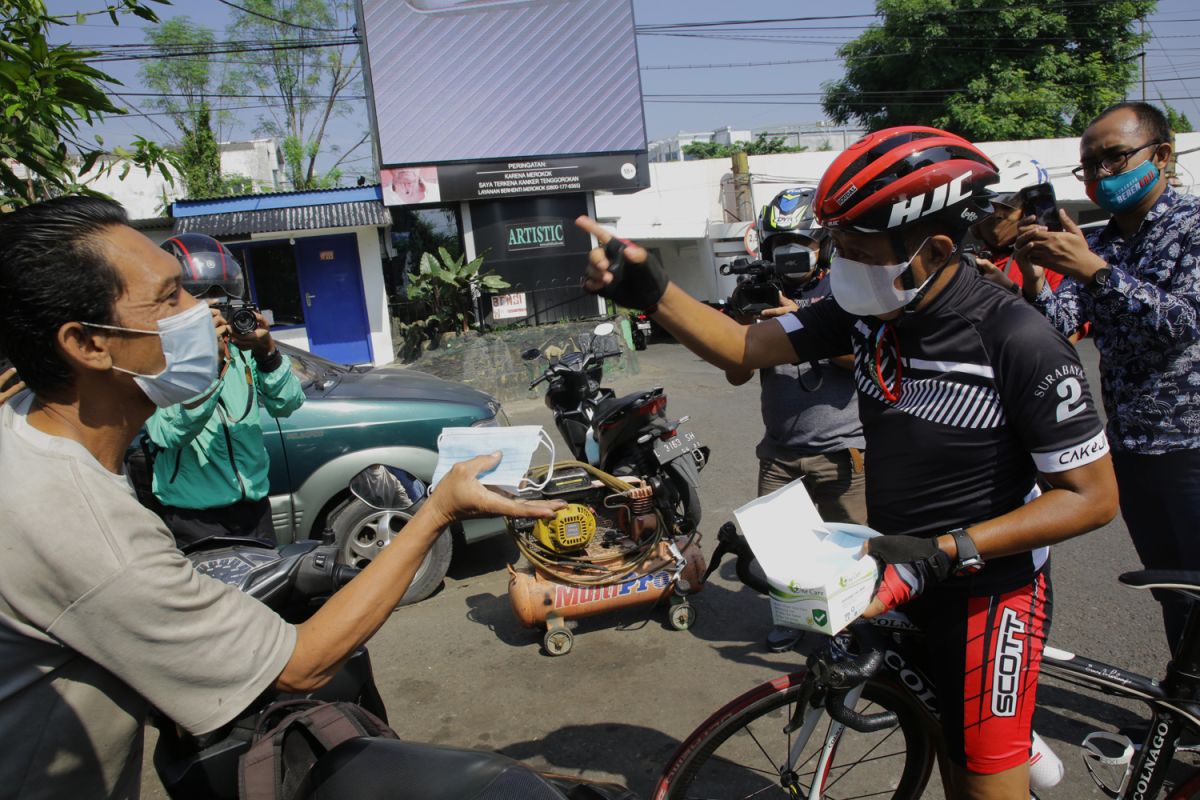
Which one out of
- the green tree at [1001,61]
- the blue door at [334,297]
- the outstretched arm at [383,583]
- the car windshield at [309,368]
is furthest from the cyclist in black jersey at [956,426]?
the green tree at [1001,61]

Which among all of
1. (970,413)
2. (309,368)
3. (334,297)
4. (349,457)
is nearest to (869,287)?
(970,413)

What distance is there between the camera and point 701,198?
22688mm

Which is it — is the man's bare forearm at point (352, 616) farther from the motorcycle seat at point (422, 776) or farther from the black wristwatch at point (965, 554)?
the black wristwatch at point (965, 554)

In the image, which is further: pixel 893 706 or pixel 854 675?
pixel 893 706

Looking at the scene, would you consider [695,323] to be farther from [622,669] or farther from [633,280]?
[622,669]

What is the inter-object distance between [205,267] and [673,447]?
2.48 meters

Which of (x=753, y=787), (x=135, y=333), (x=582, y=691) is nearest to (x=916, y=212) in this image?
(x=135, y=333)

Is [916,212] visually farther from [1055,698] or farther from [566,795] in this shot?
[1055,698]

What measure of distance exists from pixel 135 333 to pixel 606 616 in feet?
10.8

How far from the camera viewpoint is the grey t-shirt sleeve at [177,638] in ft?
4.11

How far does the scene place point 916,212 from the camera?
177cm

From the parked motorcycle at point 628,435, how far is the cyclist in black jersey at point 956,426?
7.97ft

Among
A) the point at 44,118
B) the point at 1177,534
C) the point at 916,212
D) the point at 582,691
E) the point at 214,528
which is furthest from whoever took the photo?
the point at 582,691

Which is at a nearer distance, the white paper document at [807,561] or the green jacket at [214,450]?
the white paper document at [807,561]
